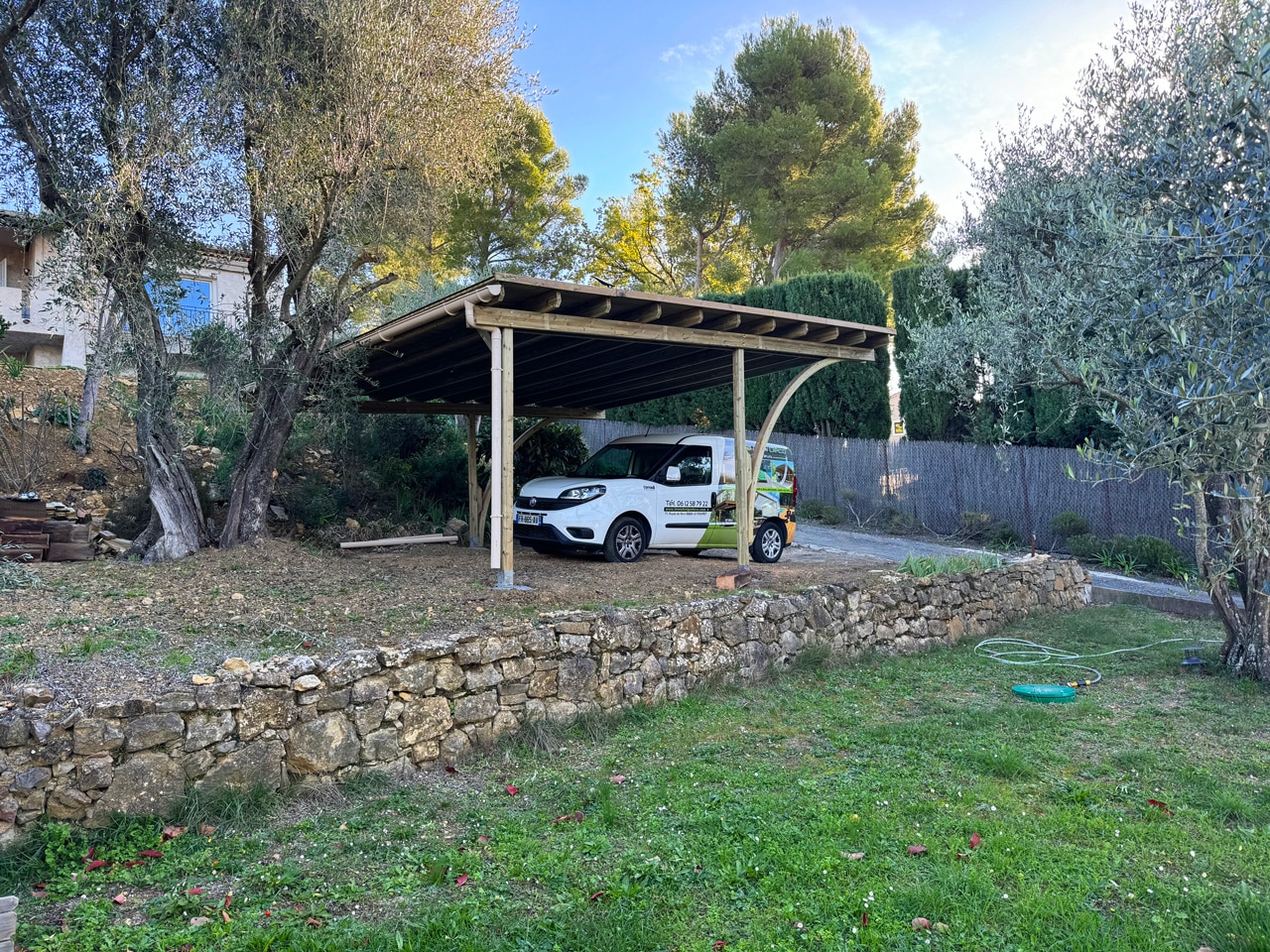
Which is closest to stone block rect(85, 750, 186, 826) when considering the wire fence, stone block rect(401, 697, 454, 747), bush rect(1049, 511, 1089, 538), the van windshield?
stone block rect(401, 697, 454, 747)

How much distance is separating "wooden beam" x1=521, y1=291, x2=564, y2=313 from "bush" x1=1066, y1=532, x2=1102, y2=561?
33.3 feet

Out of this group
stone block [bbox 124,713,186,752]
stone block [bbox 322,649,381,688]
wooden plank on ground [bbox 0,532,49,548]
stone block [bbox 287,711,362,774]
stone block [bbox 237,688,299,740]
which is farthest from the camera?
wooden plank on ground [bbox 0,532,49,548]

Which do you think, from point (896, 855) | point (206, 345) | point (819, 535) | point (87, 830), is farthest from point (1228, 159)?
point (819, 535)

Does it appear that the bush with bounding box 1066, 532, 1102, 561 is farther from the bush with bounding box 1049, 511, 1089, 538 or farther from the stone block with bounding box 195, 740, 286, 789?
the stone block with bounding box 195, 740, 286, 789

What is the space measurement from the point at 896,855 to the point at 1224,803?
198cm

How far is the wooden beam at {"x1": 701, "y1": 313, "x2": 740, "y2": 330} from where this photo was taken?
9087 mm

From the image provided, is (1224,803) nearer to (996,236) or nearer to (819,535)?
(996,236)

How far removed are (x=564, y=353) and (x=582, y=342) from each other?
2.05 feet

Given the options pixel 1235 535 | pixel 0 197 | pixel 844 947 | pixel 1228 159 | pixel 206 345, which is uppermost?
pixel 0 197

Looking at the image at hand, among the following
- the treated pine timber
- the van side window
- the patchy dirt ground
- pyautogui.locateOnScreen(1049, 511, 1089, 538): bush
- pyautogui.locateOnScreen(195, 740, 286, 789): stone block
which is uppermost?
the van side window

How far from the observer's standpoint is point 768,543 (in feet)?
36.8

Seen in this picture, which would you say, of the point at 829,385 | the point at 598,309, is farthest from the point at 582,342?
the point at 829,385

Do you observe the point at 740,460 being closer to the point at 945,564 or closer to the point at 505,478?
the point at 945,564

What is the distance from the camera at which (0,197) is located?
870 cm
